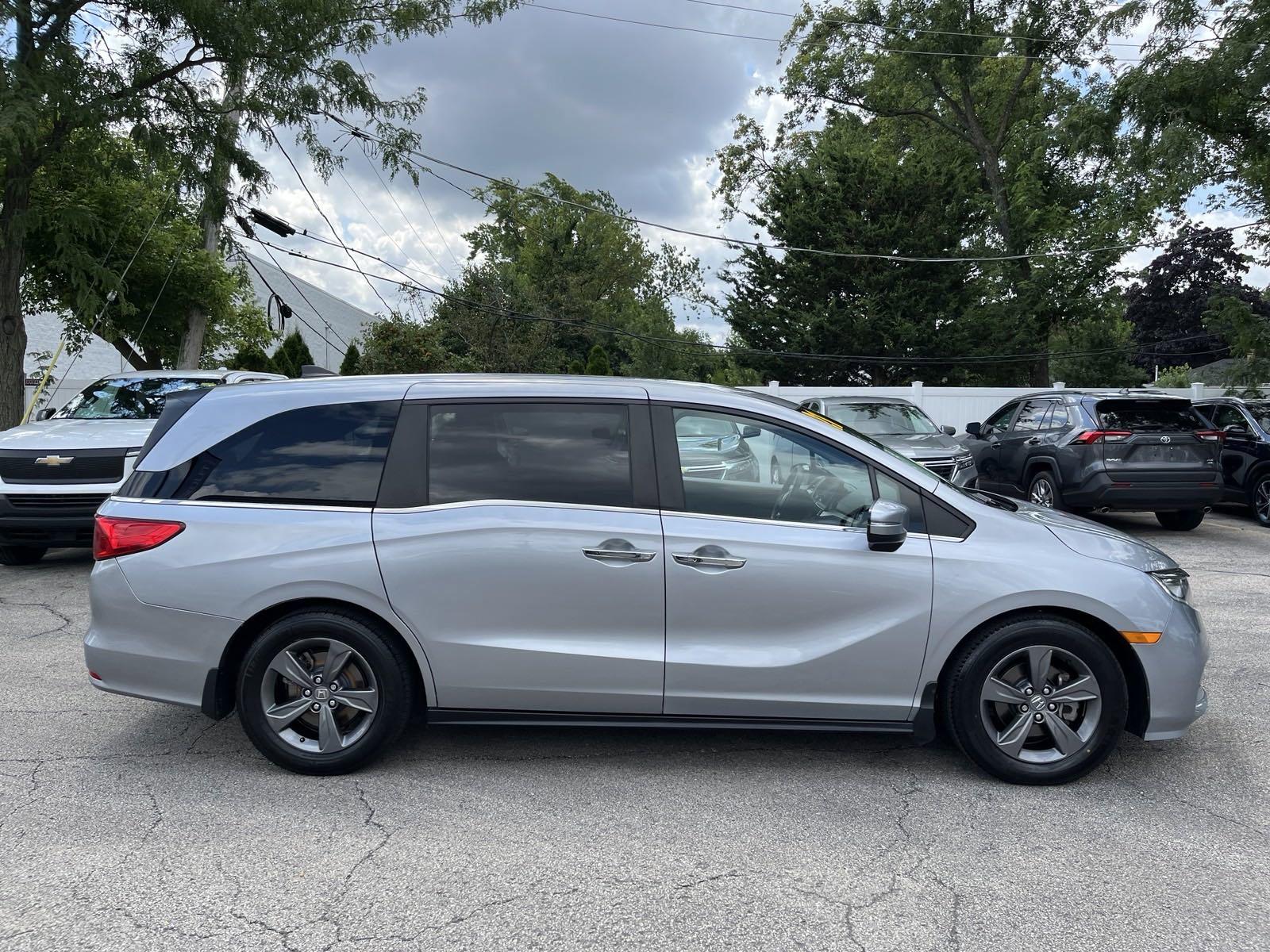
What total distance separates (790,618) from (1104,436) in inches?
334

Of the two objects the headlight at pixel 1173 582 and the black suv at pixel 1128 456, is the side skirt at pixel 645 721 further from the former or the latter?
the black suv at pixel 1128 456

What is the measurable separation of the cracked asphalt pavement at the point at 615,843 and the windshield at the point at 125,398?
19.9 feet

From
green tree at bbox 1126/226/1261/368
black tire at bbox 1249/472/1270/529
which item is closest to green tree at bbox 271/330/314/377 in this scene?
black tire at bbox 1249/472/1270/529

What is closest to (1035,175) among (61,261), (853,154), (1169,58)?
(853,154)

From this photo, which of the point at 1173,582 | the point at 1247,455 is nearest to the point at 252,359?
the point at 1247,455

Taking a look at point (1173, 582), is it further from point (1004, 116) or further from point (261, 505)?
point (1004, 116)

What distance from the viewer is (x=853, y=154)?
109 ft

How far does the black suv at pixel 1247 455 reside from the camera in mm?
12617

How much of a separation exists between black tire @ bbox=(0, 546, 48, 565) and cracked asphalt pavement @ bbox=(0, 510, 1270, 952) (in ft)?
17.9

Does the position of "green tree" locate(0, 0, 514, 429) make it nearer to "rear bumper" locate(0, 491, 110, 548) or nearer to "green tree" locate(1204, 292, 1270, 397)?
"rear bumper" locate(0, 491, 110, 548)

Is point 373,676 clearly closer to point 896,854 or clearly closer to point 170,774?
point 170,774

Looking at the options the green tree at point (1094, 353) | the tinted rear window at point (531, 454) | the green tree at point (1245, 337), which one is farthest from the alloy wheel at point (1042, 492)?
the green tree at point (1094, 353)

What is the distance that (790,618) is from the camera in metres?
4.08

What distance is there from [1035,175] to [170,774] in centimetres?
3848
